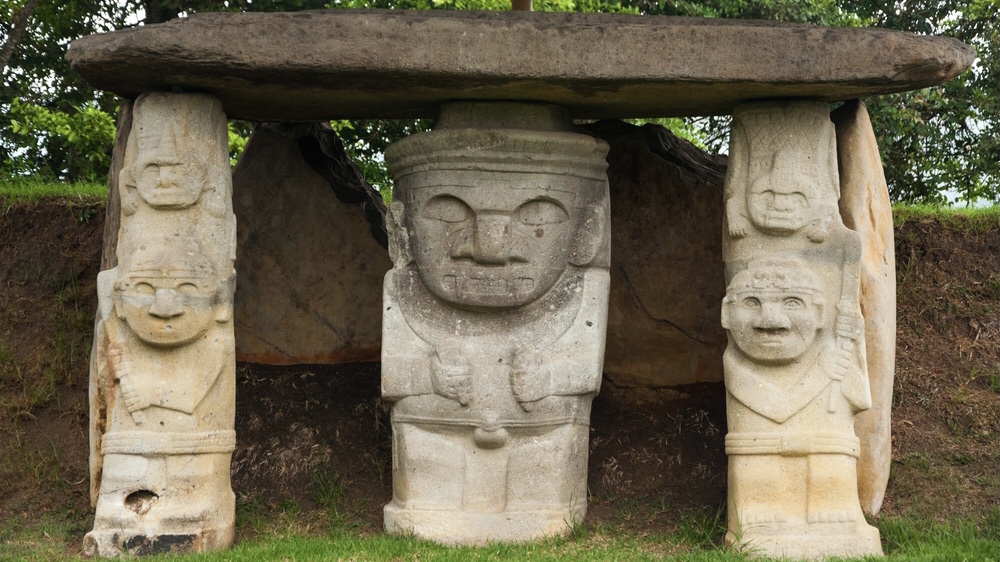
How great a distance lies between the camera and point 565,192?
6297mm

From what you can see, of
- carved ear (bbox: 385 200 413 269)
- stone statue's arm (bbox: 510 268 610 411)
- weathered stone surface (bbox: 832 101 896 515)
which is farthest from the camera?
carved ear (bbox: 385 200 413 269)

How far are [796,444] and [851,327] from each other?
1.99 feet

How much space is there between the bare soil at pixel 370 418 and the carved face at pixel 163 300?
1.11m

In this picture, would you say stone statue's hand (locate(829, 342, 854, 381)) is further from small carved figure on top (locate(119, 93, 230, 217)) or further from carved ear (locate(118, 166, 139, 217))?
carved ear (locate(118, 166, 139, 217))

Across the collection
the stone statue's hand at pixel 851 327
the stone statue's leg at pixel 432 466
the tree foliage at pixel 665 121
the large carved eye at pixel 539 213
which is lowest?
the stone statue's leg at pixel 432 466

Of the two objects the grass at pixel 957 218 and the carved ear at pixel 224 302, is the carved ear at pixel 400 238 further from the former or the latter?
the grass at pixel 957 218

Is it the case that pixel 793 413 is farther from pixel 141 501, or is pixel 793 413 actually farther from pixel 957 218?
pixel 957 218

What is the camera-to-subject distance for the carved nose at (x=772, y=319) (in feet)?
19.1

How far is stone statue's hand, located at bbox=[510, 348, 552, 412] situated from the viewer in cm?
606

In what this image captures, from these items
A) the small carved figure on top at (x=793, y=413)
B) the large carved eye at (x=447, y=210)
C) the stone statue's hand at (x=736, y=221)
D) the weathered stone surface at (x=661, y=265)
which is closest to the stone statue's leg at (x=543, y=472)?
the small carved figure on top at (x=793, y=413)

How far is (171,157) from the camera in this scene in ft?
19.7

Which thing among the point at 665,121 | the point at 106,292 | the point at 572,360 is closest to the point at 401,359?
the point at 572,360

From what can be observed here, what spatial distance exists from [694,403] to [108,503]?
342 cm

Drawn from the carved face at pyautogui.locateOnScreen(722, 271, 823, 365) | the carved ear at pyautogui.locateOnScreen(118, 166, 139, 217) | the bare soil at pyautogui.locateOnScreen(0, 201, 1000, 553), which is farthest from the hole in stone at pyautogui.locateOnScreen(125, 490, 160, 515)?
the carved face at pyautogui.locateOnScreen(722, 271, 823, 365)
